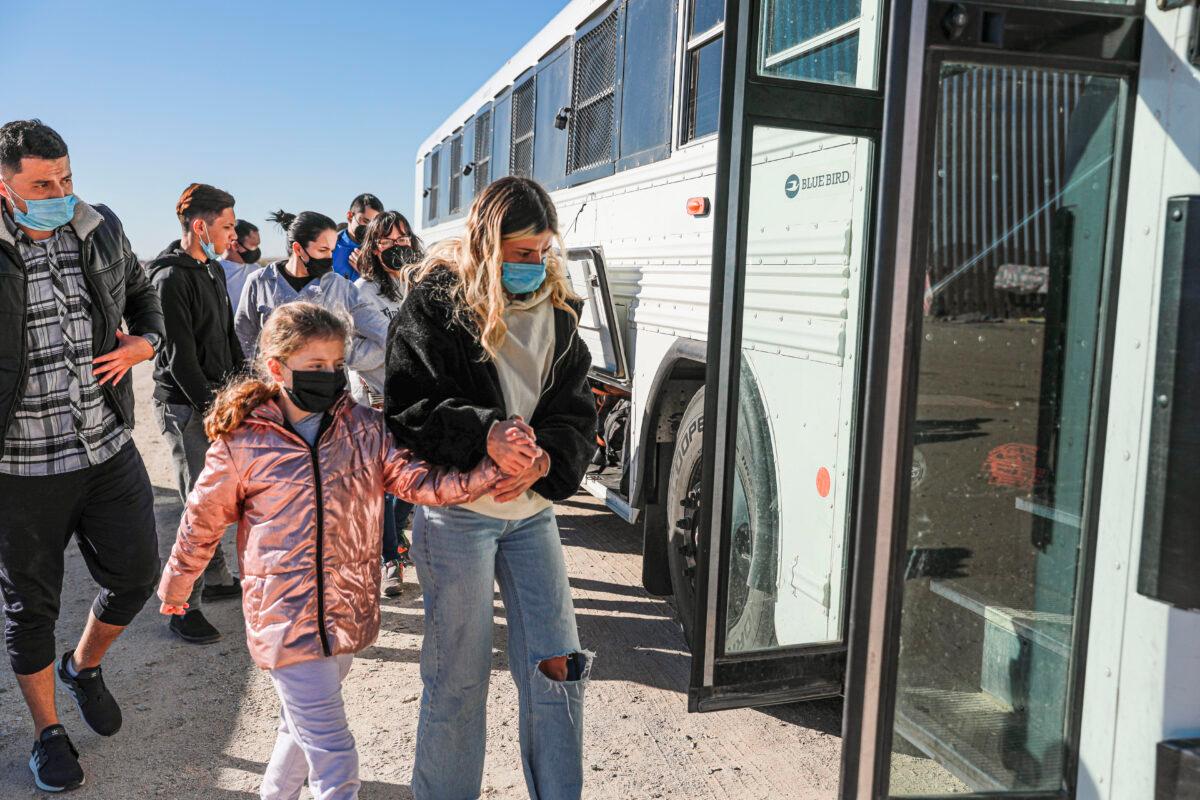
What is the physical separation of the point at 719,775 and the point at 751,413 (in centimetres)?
119

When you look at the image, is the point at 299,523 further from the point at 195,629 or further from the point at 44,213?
the point at 195,629

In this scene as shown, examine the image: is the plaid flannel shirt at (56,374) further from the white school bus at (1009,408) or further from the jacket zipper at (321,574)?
the white school bus at (1009,408)

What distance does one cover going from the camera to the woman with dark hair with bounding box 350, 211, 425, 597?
4.62 m

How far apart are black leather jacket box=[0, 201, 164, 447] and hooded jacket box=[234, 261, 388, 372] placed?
94cm

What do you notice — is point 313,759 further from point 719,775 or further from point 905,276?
point 905,276

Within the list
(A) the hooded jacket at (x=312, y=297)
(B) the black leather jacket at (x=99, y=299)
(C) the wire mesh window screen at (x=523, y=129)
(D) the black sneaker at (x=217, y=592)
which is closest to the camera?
(B) the black leather jacket at (x=99, y=299)

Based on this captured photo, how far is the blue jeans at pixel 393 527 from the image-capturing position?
4840 mm

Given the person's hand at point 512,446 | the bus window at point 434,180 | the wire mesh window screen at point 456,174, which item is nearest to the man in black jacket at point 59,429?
the person's hand at point 512,446

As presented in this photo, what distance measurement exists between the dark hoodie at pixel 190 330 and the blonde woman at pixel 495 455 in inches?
80.6

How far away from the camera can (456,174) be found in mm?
9445

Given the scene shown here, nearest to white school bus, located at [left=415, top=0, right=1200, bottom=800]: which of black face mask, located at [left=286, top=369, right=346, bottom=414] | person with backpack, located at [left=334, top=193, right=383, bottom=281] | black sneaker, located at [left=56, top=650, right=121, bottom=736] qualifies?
black face mask, located at [left=286, top=369, right=346, bottom=414]

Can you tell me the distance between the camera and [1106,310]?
1.83 metres

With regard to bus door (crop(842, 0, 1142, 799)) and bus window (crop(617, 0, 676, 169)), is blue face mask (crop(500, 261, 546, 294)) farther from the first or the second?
bus window (crop(617, 0, 676, 169))

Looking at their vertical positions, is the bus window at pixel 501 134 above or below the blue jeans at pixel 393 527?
above
